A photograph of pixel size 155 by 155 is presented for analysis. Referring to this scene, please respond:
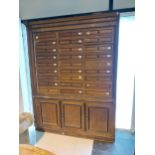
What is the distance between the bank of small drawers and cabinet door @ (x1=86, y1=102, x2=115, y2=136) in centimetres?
18

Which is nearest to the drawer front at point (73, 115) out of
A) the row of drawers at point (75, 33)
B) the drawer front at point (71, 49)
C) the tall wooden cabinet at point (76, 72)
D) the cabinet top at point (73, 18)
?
the tall wooden cabinet at point (76, 72)

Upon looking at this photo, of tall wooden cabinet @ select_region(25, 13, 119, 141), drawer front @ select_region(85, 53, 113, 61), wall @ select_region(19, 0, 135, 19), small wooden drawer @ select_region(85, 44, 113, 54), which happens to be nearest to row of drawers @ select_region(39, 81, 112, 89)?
tall wooden cabinet @ select_region(25, 13, 119, 141)

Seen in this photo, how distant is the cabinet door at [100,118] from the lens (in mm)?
2379

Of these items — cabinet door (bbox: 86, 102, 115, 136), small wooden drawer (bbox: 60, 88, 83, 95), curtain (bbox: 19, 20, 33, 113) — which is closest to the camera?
cabinet door (bbox: 86, 102, 115, 136)

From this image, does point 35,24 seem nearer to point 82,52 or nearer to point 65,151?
point 82,52

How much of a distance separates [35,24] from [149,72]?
7.92 ft

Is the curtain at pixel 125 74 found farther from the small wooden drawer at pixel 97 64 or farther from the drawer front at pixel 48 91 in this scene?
the drawer front at pixel 48 91

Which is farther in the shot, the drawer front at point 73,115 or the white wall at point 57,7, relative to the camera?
the white wall at point 57,7

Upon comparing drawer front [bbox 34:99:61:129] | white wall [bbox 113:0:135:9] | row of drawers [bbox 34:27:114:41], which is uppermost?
white wall [bbox 113:0:135:9]

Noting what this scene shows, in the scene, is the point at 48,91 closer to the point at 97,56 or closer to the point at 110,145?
the point at 97,56

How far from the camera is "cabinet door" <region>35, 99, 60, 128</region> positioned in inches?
106

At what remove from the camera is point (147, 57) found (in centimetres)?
50

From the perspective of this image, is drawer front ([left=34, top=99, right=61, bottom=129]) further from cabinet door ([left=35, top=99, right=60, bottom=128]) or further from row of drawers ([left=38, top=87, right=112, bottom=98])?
row of drawers ([left=38, top=87, right=112, bottom=98])

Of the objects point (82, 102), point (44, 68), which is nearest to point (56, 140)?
point (82, 102)
